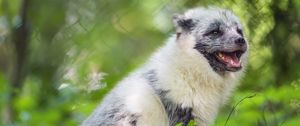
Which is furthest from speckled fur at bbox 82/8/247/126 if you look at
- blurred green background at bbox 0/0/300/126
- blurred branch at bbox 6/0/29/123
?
blurred branch at bbox 6/0/29/123

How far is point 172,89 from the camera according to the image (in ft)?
17.1

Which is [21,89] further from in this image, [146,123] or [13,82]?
[146,123]

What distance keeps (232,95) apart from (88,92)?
1.26 meters

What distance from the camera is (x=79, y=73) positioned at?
6609mm

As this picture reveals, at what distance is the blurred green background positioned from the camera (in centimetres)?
607

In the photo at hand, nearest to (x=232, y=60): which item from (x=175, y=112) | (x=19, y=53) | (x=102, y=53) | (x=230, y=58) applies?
(x=230, y=58)

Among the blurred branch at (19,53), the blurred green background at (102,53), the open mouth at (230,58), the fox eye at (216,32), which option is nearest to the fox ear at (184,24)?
the fox eye at (216,32)

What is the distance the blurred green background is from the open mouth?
20.4 inches

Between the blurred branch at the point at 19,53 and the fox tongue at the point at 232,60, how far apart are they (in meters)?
1.62

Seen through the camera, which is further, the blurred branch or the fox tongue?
the blurred branch

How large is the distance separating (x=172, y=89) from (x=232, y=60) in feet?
1.49

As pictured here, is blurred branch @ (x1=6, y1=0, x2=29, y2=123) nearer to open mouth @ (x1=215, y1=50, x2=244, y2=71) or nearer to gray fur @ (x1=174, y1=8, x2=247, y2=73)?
gray fur @ (x1=174, y1=8, x2=247, y2=73)

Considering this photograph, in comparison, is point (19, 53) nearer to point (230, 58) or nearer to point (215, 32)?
point (215, 32)

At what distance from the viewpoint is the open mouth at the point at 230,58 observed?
5.37 meters
